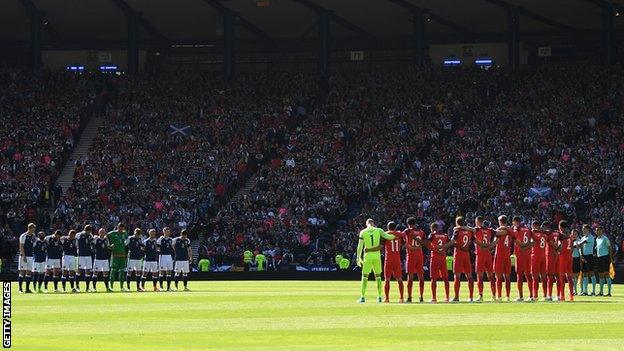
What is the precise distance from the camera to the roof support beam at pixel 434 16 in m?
68.8

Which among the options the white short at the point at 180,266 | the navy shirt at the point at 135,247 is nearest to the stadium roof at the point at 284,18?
the navy shirt at the point at 135,247

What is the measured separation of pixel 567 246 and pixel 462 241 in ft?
12.6

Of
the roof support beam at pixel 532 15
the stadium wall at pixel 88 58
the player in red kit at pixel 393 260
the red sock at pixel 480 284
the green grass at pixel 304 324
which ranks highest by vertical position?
the roof support beam at pixel 532 15

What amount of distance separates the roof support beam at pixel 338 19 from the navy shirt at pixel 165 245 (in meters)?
30.1

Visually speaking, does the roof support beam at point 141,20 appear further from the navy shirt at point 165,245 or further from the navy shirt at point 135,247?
the navy shirt at point 165,245

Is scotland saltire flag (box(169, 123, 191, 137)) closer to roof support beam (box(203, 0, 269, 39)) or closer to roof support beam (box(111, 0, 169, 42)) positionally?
roof support beam (box(203, 0, 269, 39))

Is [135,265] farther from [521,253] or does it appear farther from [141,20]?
[141,20]

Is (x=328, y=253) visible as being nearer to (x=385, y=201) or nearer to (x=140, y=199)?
(x=385, y=201)

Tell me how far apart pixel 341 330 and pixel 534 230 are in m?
11.0

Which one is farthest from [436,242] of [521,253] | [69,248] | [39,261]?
[39,261]

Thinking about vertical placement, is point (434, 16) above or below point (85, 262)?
above

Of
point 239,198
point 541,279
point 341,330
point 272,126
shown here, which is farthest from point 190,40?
point 341,330

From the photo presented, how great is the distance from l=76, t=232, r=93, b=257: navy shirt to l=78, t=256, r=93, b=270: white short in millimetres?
122

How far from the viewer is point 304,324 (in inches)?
1013
